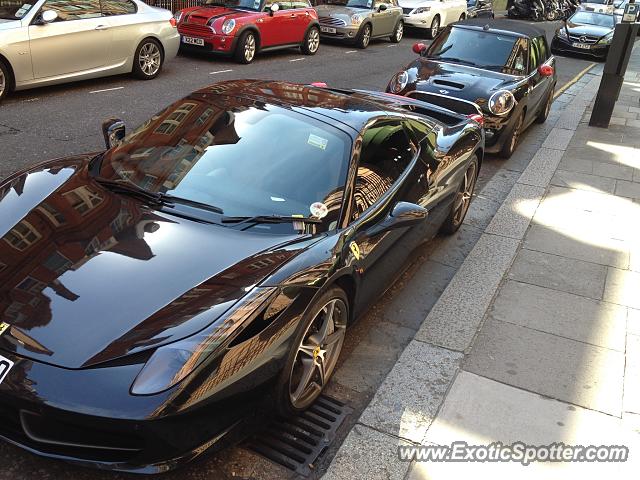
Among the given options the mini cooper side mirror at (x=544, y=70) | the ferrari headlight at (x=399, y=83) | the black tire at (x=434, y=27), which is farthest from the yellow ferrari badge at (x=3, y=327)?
the black tire at (x=434, y=27)

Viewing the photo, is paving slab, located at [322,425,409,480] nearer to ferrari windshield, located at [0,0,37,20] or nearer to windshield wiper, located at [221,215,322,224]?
windshield wiper, located at [221,215,322,224]

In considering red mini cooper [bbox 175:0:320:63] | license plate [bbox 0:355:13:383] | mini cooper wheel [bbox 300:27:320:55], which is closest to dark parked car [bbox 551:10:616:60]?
mini cooper wheel [bbox 300:27:320:55]

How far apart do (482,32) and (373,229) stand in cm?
687

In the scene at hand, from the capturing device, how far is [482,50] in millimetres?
9195

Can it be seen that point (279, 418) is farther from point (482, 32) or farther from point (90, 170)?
point (482, 32)

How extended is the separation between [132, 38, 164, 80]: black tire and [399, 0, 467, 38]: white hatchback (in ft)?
42.0

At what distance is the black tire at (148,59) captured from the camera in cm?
1065

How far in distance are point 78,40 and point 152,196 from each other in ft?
22.9

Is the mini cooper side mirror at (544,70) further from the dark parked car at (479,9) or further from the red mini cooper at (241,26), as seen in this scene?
the dark parked car at (479,9)

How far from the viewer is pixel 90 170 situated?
380 cm

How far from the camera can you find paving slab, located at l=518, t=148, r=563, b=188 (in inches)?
305

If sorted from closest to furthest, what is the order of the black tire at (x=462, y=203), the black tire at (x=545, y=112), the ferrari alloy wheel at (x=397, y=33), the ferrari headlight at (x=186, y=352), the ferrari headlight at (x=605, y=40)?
the ferrari headlight at (x=186, y=352)
the black tire at (x=462, y=203)
the black tire at (x=545, y=112)
the ferrari headlight at (x=605, y=40)
the ferrari alloy wheel at (x=397, y=33)

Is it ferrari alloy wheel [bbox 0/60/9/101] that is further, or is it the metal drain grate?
ferrari alloy wheel [bbox 0/60/9/101]

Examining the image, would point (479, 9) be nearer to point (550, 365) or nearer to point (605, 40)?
point (605, 40)
